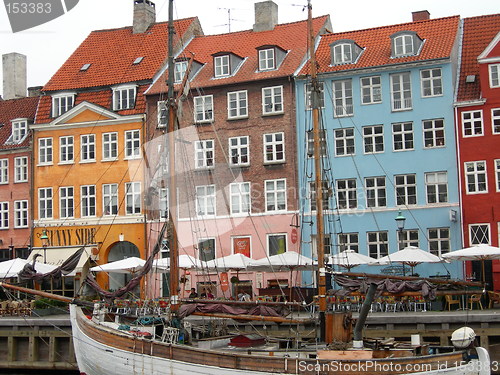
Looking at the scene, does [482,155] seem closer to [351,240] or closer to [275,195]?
[351,240]

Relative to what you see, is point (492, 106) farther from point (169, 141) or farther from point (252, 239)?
point (169, 141)

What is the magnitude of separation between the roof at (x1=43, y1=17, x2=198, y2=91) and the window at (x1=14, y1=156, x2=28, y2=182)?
4.20 m

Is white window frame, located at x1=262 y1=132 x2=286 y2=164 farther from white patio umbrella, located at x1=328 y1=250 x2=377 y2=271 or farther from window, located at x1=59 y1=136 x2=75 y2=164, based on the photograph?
window, located at x1=59 y1=136 x2=75 y2=164

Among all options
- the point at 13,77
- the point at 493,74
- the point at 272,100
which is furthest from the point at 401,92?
the point at 13,77

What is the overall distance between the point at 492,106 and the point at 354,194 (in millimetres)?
7391

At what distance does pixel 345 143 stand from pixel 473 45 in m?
7.85

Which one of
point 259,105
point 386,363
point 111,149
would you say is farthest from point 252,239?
point 386,363

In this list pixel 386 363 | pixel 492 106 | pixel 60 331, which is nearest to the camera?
pixel 386 363

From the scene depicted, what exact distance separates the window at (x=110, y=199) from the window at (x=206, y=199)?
16.1 ft

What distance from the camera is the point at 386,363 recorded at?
20.6 meters

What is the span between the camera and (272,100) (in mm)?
41656

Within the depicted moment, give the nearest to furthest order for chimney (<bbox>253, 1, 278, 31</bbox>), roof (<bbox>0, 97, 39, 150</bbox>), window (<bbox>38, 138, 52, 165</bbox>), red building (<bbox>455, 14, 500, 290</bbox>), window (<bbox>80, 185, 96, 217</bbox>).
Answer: red building (<bbox>455, 14, 500, 290</bbox>)
window (<bbox>80, 185, 96, 217</bbox>)
window (<bbox>38, 138, 52, 165</bbox>)
chimney (<bbox>253, 1, 278, 31</bbox>)
roof (<bbox>0, 97, 39, 150</bbox>)

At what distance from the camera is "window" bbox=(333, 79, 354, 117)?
40062mm

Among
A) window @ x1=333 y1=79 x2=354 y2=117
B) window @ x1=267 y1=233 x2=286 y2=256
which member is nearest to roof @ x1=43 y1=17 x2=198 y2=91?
window @ x1=333 y1=79 x2=354 y2=117
